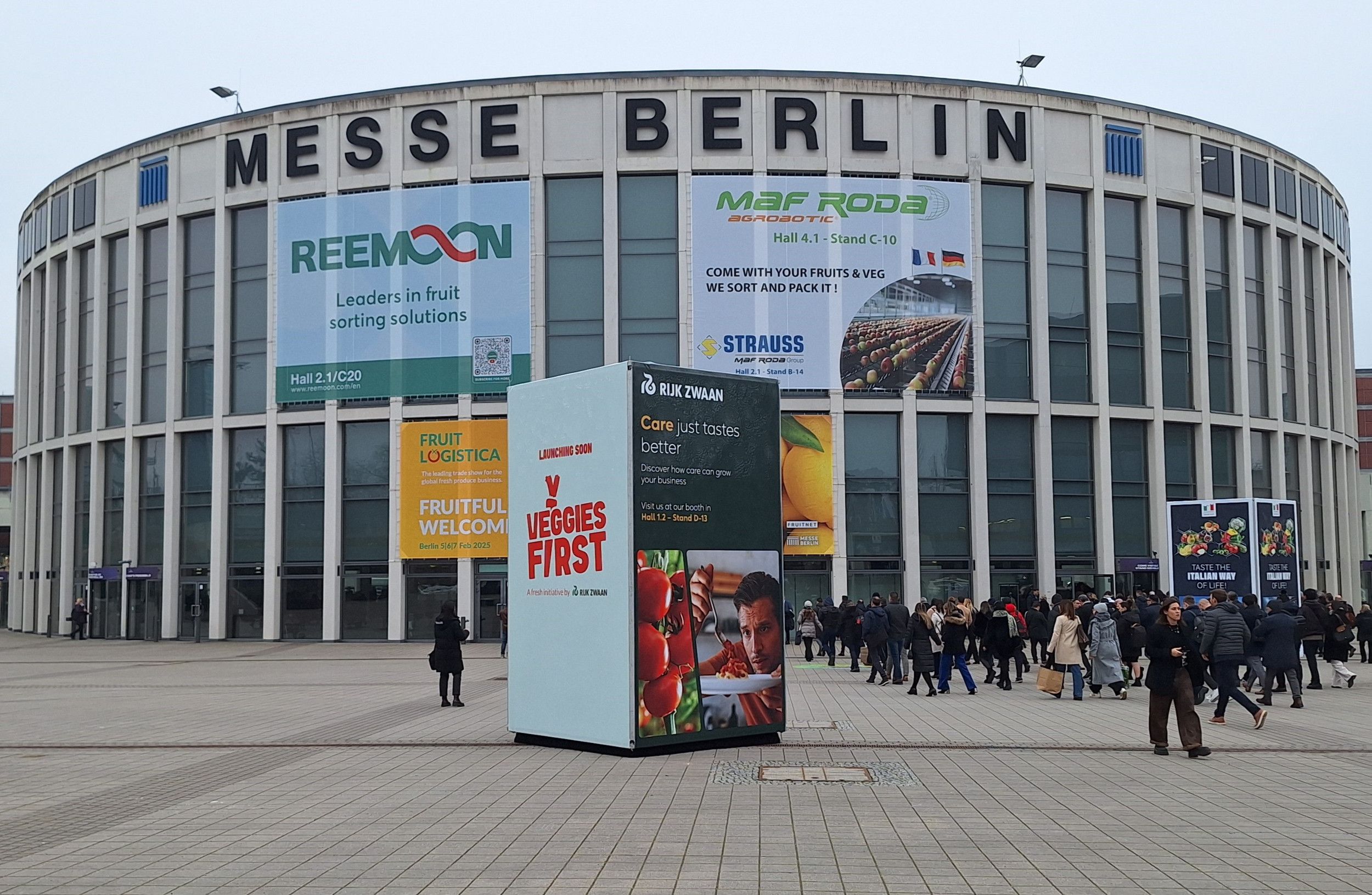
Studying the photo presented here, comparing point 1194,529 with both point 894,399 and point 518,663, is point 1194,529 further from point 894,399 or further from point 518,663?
point 518,663

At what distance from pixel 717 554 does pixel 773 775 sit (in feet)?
8.98

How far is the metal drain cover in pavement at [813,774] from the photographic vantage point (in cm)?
1116

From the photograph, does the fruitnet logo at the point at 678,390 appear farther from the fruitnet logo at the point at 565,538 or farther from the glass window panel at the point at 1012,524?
the glass window panel at the point at 1012,524

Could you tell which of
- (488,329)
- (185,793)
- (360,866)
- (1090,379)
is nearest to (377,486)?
(488,329)

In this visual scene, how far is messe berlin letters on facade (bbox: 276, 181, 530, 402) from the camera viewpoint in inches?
1491

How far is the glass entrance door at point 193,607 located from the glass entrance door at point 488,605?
9258 millimetres

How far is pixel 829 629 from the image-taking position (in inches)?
1106

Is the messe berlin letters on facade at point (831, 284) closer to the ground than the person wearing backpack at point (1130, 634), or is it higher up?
higher up

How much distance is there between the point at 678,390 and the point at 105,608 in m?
35.9

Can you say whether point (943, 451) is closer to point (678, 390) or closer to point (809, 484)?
point (809, 484)

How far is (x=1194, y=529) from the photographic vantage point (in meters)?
26.5

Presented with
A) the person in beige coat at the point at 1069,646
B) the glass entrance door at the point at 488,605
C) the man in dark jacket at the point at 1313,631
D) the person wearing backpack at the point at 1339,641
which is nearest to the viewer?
the person in beige coat at the point at 1069,646

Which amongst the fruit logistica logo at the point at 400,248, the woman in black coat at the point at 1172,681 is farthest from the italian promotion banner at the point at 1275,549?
the fruit logistica logo at the point at 400,248

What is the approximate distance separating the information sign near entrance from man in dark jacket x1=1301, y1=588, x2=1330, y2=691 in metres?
11.1
